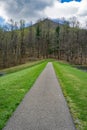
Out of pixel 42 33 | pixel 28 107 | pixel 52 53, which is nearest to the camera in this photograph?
pixel 28 107

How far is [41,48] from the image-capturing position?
103m

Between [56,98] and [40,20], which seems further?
[40,20]

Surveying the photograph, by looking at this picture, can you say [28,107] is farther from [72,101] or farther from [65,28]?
[65,28]

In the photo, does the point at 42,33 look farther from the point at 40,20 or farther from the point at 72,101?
the point at 72,101

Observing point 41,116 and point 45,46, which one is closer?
point 41,116

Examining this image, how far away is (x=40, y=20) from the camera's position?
4779 inches

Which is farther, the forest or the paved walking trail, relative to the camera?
the forest

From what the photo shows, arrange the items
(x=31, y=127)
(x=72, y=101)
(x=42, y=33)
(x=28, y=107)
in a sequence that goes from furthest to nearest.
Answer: (x=42, y=33) < (x=72, y=101) < (x=28, y=107) < (x=31, y=127)

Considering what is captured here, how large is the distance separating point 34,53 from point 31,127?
95095 mm

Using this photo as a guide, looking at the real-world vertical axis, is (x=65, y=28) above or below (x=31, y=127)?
above

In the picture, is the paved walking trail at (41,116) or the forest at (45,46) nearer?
the paved walking trail at (41,116)

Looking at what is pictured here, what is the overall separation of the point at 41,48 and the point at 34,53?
4184 millimetres

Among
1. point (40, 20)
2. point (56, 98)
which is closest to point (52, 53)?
point (40, 20)

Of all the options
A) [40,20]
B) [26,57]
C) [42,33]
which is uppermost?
[40,20]
